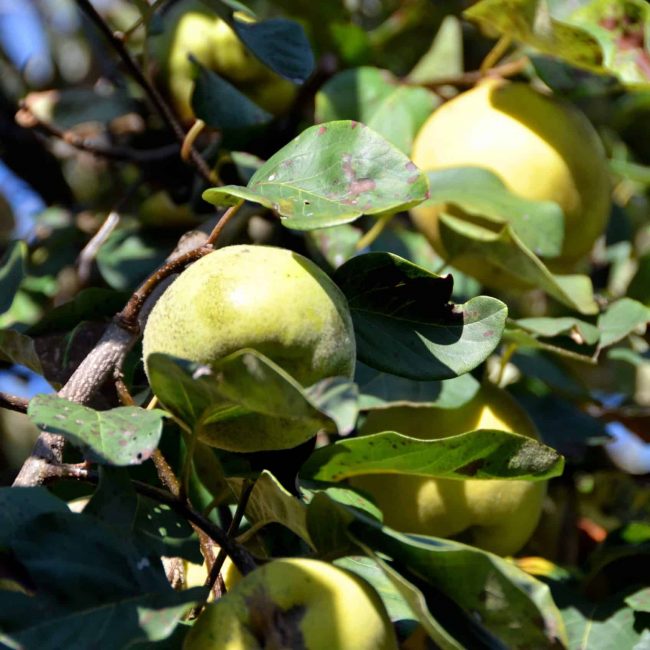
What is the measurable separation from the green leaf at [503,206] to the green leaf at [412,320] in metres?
0.35

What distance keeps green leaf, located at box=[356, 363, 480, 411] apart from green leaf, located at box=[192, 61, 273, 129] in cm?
34

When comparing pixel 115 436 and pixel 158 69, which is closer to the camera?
pixel 115 436

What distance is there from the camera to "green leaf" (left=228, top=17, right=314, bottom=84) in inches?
43.2

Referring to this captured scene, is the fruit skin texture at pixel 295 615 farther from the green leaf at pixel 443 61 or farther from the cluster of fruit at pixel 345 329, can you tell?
the green leaf at pixel 443 61

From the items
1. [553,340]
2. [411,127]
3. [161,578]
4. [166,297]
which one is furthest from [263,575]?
[411,127]

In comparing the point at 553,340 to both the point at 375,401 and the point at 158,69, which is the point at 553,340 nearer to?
the point at 375,401

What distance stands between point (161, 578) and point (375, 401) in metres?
0.45

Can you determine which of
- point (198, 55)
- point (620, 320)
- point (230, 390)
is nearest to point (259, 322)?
point (230, 390)

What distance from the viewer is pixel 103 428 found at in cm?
72

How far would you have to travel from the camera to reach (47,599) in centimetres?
66

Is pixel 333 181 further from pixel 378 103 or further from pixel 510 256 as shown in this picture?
pixel 378 103

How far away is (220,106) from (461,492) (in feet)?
1.80

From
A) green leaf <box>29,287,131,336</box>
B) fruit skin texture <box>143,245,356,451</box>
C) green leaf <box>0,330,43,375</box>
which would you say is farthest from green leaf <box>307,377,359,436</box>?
green leaf <box>29,287,131,336</box>

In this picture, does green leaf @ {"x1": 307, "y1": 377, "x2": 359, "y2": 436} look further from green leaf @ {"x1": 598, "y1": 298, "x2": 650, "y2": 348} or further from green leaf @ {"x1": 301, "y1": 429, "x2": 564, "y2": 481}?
green leaf @ {"x1": 598, "y1": 298, "x2": 650, "y2": 348}
